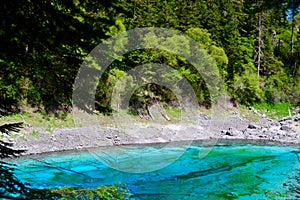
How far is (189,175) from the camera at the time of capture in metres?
11.2

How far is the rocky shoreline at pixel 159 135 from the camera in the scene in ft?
48.3

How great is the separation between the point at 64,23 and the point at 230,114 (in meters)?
23.8

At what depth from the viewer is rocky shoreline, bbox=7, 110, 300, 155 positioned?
14.7 meters

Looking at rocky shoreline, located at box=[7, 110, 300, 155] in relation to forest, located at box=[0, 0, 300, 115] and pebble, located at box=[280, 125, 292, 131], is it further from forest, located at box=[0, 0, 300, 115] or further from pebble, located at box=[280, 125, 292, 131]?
forest, located at box=[0, 0, 300, 115]

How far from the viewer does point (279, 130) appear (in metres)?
21.4

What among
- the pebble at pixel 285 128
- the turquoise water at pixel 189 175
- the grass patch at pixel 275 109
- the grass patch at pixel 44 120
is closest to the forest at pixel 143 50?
the grass patch at pixel 44 120

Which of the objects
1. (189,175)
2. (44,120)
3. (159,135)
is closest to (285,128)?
(159,135)

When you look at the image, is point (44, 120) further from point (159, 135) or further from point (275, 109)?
point (275, 109)

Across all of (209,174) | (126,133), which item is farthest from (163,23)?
(209,174)

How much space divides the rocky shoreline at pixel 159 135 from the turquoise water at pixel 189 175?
1097 mm

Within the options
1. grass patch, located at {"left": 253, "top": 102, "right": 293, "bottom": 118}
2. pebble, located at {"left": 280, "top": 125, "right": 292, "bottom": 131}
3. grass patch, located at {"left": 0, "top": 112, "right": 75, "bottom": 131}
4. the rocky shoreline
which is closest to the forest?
grass patch, located at {"left": 0, "top": 112, "right": 75, "bottom": 131}

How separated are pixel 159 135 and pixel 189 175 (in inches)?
308

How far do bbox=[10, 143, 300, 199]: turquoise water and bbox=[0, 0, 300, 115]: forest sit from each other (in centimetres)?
252

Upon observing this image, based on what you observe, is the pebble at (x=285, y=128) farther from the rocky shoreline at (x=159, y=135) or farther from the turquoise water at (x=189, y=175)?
the turquoise water at (x=189, y=175)
